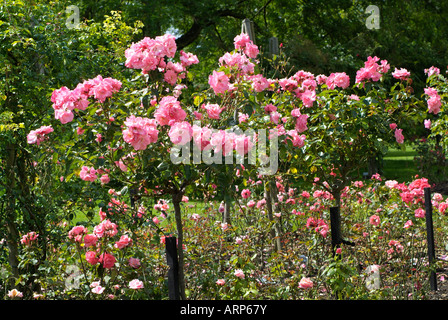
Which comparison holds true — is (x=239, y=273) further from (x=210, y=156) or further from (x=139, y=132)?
(x=139, y=132)

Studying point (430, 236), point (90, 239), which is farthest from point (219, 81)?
point (430, 236)

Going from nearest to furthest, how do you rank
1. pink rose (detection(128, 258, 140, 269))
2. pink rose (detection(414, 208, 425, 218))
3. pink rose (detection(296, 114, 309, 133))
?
pink rose (detection(128, 258, 140, 269)), pink rose (detection(296, 114, 309, 133)), pink rose (detection(414, 208, 425, 218))

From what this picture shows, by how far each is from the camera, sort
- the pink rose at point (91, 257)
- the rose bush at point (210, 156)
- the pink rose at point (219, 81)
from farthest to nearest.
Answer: the pink rose at point (91, 257) < the pink rose at point (219, 81) < the rose bush at point (210, 156)

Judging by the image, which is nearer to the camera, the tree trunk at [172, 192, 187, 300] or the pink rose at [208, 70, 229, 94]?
the pink rose at [208, 70, 229, 94]

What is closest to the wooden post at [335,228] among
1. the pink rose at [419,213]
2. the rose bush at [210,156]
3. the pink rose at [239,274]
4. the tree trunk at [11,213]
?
the rose bush at [210,156]

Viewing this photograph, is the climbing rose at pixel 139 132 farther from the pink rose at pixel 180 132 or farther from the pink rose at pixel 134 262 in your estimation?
the pink rose at pixel 134 262

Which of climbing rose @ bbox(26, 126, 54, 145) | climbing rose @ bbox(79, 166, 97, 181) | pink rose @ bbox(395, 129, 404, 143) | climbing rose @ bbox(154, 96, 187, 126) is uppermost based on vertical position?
climbing rose @ bbox(154, 96, 187, 126)

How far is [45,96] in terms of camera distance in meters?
3.82

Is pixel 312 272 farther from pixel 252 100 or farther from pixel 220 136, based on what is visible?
pixel 220 136

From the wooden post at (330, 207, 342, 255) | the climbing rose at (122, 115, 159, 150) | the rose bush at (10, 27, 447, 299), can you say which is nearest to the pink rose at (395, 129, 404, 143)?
the rose bush at (10, 27, 447, 299)

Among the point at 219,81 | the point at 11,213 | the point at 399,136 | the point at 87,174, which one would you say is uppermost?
the point at 219,81

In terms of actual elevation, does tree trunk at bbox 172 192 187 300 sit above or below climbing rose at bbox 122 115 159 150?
below

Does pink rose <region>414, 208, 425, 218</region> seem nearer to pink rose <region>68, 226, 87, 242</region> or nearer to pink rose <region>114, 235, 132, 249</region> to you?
pink rose <region>114, 235, 132, 249</region>
